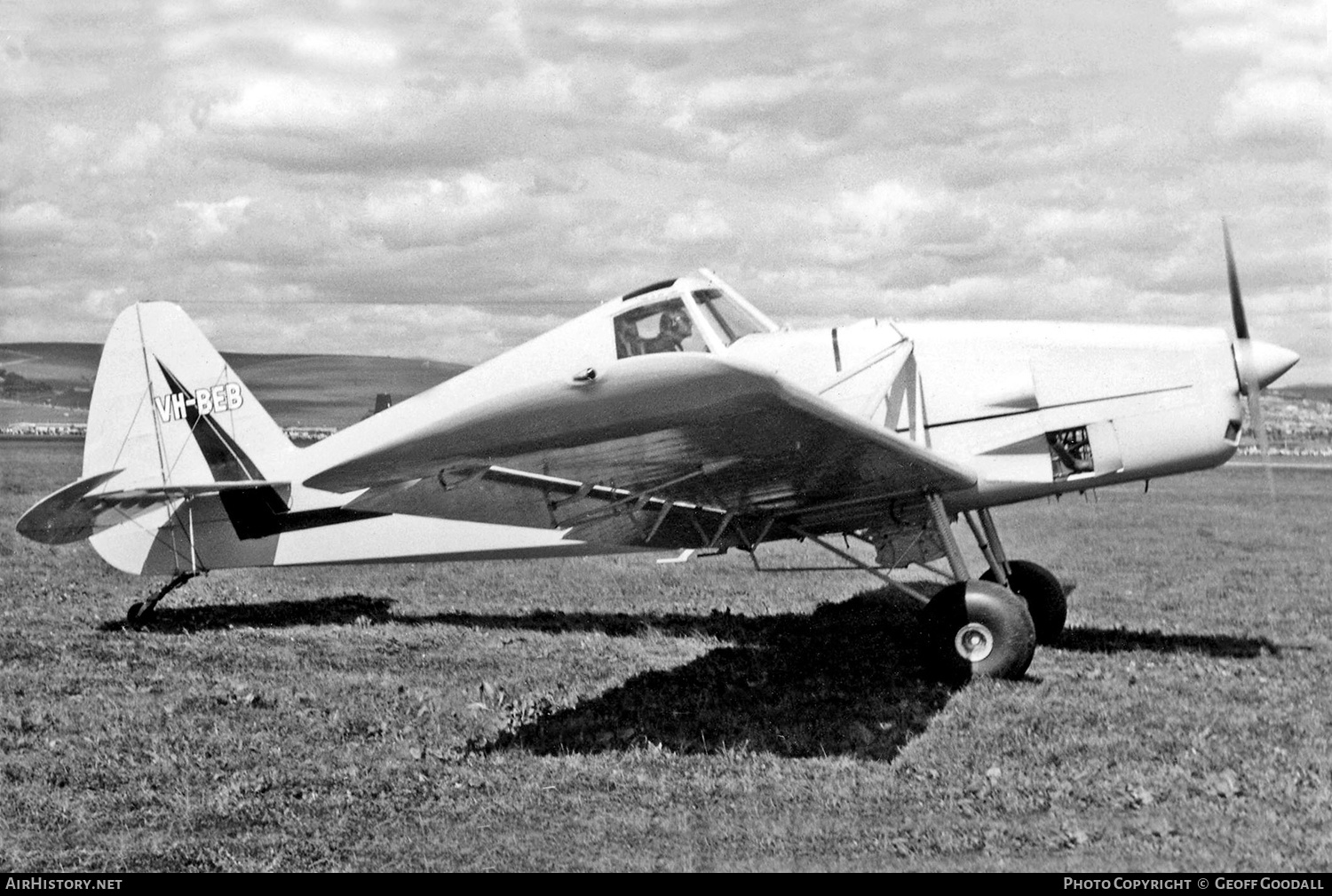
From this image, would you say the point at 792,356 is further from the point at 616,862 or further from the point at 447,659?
the point at 616,862

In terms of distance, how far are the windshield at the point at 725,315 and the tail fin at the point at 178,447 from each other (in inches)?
155

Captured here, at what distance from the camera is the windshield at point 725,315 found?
7590 mm

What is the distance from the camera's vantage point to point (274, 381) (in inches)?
1869

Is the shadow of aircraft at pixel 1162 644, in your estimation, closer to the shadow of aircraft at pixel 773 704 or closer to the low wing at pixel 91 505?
the shadow of aircraft at pixel 773 704

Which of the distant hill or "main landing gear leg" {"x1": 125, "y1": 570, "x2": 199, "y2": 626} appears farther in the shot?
the distant hill

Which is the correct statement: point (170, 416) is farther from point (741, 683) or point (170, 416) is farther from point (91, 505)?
point (741, 683)

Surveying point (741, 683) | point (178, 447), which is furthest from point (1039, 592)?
point (178, 447)

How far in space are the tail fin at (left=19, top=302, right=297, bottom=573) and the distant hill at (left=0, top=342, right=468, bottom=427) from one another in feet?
52.8

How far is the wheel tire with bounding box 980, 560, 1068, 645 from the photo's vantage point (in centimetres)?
838

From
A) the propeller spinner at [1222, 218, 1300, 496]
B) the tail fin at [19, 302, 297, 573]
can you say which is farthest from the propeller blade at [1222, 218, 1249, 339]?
the tail fin at [19, 302, 297, 573]

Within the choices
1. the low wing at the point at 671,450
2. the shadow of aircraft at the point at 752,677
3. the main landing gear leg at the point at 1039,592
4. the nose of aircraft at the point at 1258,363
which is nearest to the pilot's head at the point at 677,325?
the low wing at the point at 671,450

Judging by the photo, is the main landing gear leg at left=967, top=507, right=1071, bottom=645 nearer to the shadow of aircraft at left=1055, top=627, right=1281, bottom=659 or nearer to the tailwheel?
the shadow of aircraft at left=1055, top=627, right=1281, bottom=659

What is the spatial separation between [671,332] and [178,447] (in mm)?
4626

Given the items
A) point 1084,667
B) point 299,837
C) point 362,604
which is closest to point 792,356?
point 1084,667
